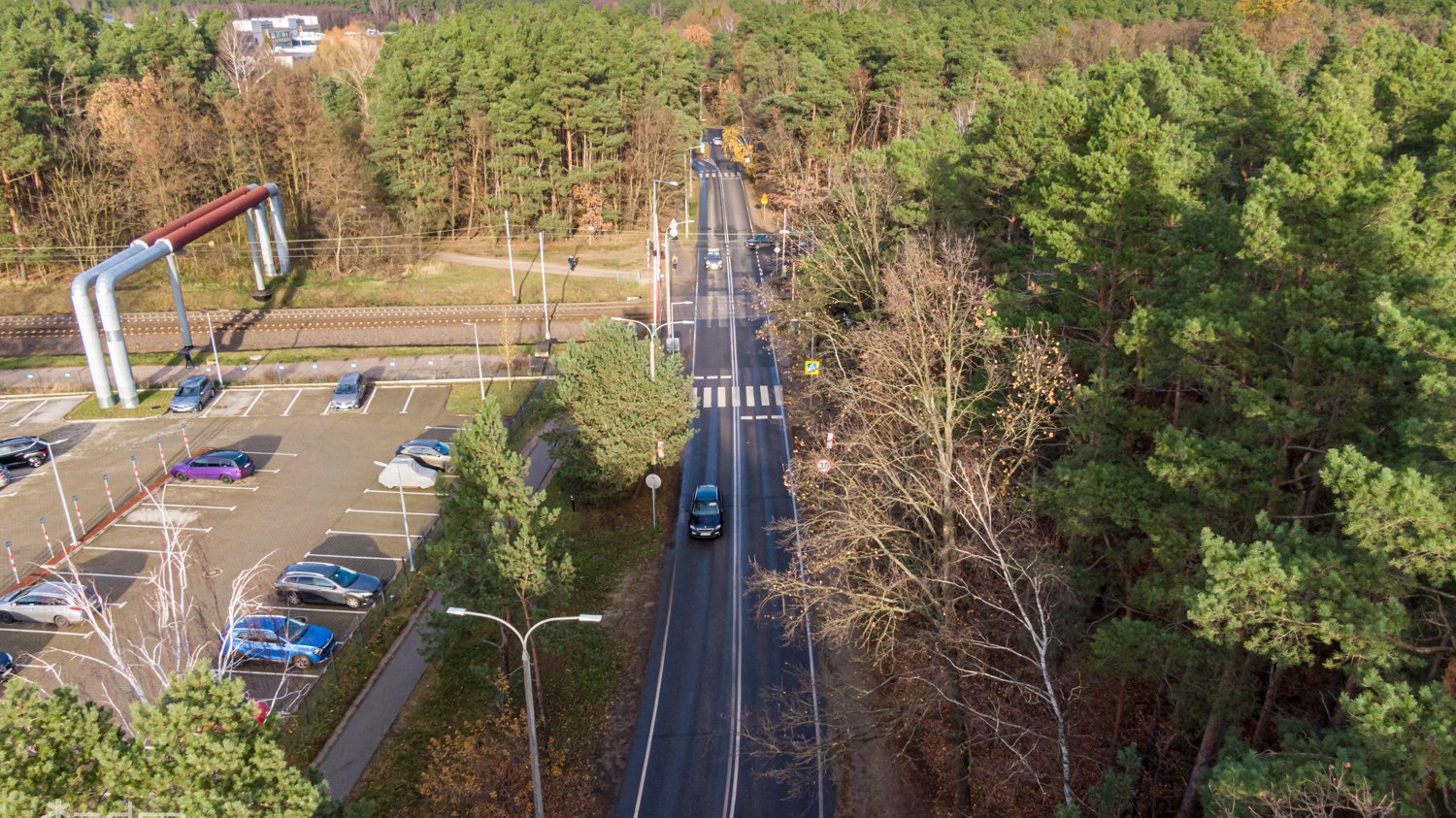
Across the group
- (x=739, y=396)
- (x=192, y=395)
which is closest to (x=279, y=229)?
(x=192, y=395)

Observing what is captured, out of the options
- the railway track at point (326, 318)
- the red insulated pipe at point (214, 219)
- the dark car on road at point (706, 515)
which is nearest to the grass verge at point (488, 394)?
the railway track at point (326, 318)

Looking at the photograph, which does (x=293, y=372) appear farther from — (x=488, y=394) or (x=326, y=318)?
(x=488, y=394)

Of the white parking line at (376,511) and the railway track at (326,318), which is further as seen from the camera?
the railway track at (326,318)

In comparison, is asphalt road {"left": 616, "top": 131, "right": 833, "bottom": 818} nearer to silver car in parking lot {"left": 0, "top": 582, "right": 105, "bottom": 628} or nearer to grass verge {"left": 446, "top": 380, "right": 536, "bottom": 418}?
grass verge {"left": 446, "top": 380, "right": 536, "bottom": 418}

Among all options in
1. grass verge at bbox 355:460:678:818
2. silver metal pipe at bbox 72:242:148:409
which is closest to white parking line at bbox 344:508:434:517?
grass verge at bbox 355:460:678:818

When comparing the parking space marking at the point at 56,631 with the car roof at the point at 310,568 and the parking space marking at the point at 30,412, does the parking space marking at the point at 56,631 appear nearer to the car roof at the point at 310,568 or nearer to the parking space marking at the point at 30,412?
the car roof at the point at 310,568
